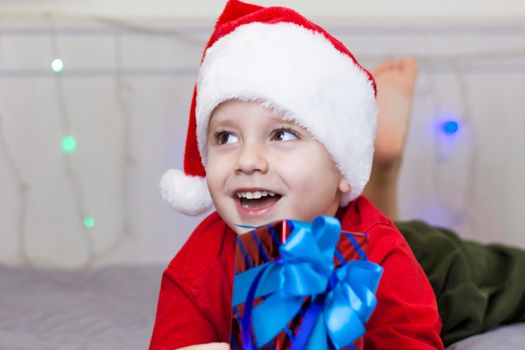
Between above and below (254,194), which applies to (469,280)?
below

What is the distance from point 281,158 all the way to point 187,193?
23cm

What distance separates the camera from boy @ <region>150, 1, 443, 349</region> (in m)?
0.93

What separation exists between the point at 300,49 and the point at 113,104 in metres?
1.25

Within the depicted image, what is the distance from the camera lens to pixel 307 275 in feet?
2.43

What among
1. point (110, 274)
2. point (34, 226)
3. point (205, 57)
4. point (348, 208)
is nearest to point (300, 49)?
point (205, 57)

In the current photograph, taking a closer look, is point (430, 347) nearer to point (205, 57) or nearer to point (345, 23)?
point (205, 57)

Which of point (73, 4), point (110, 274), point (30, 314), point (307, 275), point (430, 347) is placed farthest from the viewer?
point (73, 4)

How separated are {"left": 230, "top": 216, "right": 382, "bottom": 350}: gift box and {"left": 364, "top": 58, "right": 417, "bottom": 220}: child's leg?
88 cm

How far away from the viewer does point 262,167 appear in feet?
2.95

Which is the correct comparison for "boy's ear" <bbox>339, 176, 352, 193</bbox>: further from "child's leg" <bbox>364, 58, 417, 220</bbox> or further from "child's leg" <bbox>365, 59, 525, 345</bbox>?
"child's leg" <bbox>364, 58, 417, 220</bbox>

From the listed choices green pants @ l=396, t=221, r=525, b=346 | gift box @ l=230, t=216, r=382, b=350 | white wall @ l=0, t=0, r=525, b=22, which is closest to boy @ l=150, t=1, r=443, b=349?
gift box @ l=230, t=216, r=382, b=350

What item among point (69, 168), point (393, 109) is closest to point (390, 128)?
point (393, 109)

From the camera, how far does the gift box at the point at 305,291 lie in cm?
74

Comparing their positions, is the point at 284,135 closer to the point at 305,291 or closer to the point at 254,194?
the point at 254,194
